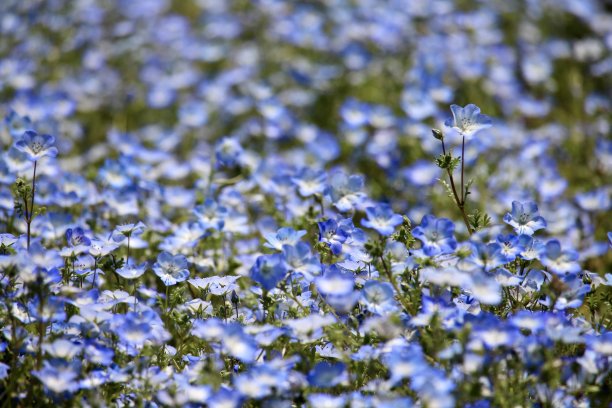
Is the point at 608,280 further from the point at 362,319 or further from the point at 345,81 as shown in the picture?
the point at 345,81

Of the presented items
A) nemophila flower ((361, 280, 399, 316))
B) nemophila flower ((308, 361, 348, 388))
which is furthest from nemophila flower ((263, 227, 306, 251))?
nemophila flower ((308, 361, 348, 388))

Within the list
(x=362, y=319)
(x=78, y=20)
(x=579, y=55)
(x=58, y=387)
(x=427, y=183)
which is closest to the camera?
(x=58, y=387)

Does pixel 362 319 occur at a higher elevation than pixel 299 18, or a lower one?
higher

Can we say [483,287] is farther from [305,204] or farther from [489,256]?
[305,204]

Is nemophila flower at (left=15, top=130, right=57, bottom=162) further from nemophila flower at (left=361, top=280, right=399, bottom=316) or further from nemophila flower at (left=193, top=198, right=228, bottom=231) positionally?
nemophila flower at (left=361, top=280, right=399, bottom=316)

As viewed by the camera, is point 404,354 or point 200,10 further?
point 200,10

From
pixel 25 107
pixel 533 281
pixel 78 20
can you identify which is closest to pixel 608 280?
pixel 533 281
